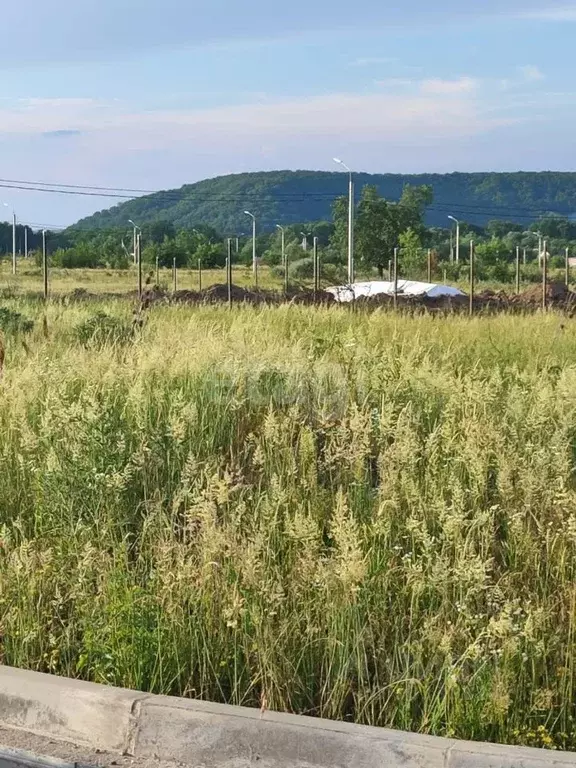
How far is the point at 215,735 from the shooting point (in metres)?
4.21

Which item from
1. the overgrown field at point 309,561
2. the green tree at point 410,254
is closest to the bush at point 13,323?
the overgrown field at point 309,561

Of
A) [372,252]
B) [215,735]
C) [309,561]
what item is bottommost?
[215,735]

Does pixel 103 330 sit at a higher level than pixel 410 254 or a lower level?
lower

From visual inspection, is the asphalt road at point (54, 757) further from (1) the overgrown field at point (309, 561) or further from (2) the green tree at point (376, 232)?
(2) the green tree at point (376, 232)

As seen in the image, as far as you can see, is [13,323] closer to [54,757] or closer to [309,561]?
[309,561]

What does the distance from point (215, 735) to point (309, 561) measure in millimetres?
1048

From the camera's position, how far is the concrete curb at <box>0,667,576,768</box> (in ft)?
12.8

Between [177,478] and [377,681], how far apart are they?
8.56 feet

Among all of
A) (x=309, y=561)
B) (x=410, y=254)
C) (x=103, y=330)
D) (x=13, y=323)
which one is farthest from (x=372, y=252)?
(x=309, y=561)

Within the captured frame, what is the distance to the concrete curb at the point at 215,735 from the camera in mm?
3902

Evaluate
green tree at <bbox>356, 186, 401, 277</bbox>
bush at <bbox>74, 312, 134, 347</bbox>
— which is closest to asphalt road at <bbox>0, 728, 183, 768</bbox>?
bush at <bbox>74, 312, 134, 347</bbox>

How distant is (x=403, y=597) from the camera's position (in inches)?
199

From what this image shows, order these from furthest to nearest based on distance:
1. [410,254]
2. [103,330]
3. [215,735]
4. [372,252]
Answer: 1. [372,252]
2. [410,254]
3. [103,330]
4. [215,735]

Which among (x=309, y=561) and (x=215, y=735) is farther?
(x=309, y=561)
